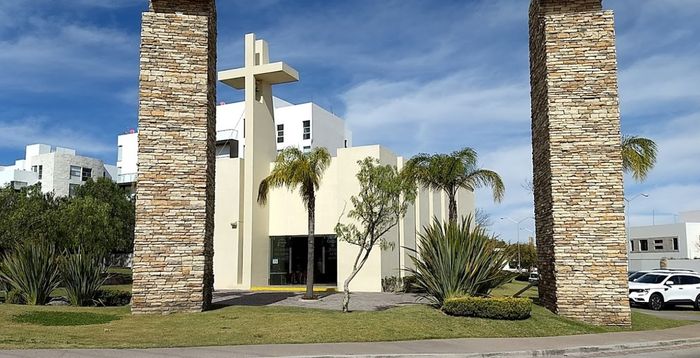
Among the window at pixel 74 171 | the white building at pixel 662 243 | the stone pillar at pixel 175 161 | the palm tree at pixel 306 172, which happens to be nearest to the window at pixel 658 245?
the white building at pixel 662 243

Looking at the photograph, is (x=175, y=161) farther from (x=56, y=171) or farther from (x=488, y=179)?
(x=56, y=171)

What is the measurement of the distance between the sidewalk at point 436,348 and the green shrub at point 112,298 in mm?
10153

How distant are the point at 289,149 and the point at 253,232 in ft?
27.9

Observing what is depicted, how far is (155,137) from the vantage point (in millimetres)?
18438

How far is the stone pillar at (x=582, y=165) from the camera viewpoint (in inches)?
709

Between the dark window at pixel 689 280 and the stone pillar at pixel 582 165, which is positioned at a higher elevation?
the stone pillar at pixel 582 165

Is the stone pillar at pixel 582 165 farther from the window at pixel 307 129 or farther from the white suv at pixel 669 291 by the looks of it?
the window at pixel 307 129

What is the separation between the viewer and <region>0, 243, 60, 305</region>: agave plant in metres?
20.3

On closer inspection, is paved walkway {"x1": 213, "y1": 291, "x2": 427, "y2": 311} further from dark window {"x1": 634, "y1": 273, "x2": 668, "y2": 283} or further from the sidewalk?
dark window {"x1": 634, "y1": 273, "x2": 668, "y2": 283}

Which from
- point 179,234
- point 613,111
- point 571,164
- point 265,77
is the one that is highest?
point 265,77

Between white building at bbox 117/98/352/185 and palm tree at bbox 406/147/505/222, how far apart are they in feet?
91.1

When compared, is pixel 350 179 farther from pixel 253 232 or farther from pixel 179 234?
pixel 179 234

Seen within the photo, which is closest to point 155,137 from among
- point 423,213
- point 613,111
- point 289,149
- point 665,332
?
point 289,149

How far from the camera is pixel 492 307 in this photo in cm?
1673
